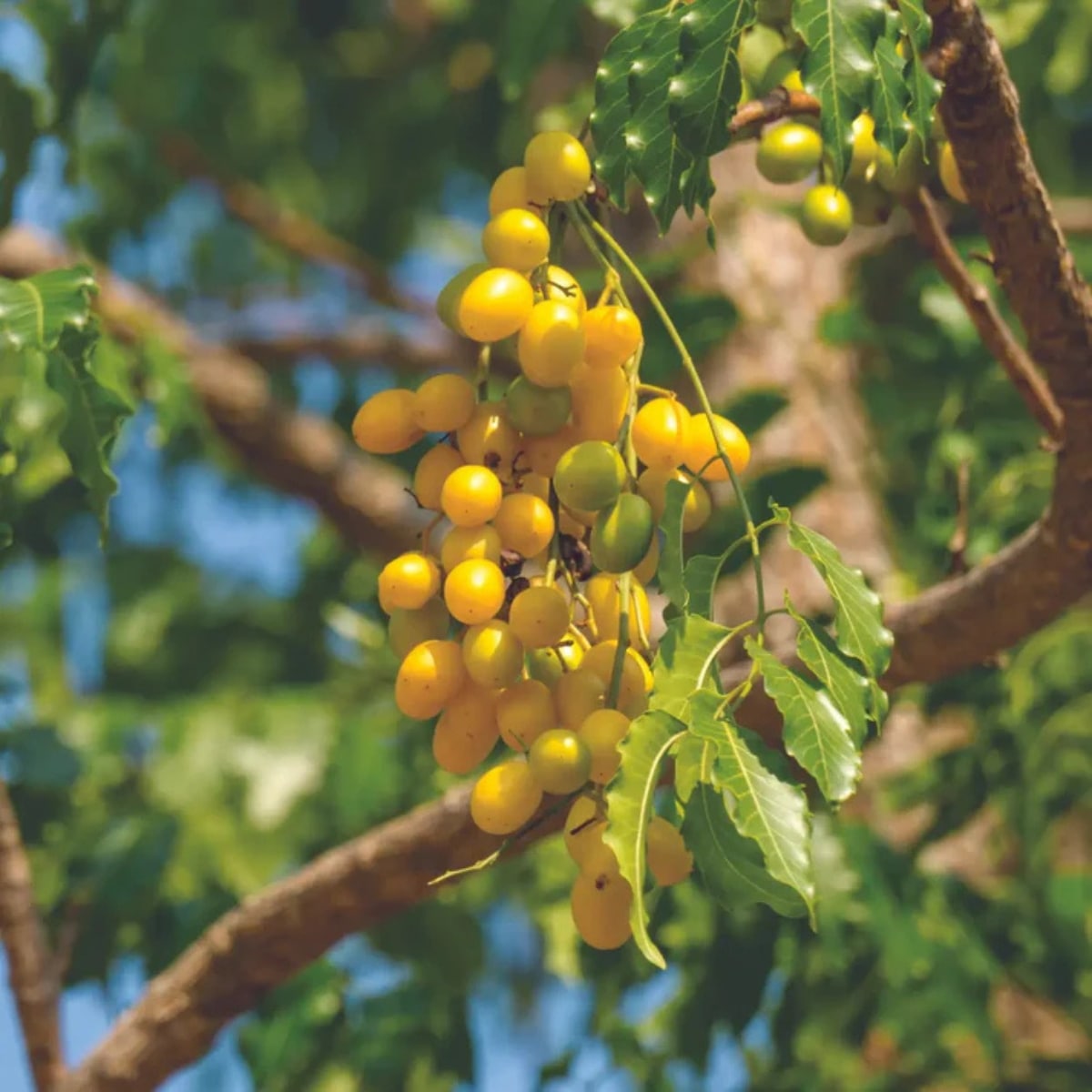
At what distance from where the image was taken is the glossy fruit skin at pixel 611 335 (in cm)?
98

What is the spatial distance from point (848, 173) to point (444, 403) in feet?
1.22

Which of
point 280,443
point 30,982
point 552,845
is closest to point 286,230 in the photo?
point 280,443

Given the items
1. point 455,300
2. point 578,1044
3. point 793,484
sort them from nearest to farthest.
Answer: point 455,300 → point 793,484 → point 578,1044

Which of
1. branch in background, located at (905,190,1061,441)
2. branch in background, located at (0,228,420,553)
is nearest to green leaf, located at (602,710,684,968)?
branch in background, located at (905,190,1061,441)

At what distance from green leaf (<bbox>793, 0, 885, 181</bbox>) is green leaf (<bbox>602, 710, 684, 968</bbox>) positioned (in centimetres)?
39

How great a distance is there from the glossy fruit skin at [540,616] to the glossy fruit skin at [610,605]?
0.18ft

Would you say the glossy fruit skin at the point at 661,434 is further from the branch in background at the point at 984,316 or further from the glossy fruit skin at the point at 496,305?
the branch in background at the point at 984,316

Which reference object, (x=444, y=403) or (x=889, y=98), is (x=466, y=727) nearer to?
(x=444, y=403)

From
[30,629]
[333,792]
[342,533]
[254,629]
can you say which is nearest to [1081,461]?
[333,792]

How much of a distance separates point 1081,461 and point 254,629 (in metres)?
2.82

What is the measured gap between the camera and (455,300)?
104cm

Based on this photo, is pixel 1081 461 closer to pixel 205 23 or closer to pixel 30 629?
pixel 205 23

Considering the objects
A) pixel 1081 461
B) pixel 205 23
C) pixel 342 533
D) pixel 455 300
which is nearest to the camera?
pixel 455 300

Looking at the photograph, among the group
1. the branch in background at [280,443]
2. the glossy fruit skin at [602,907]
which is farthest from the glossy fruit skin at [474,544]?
the branch in background at [280,443]
